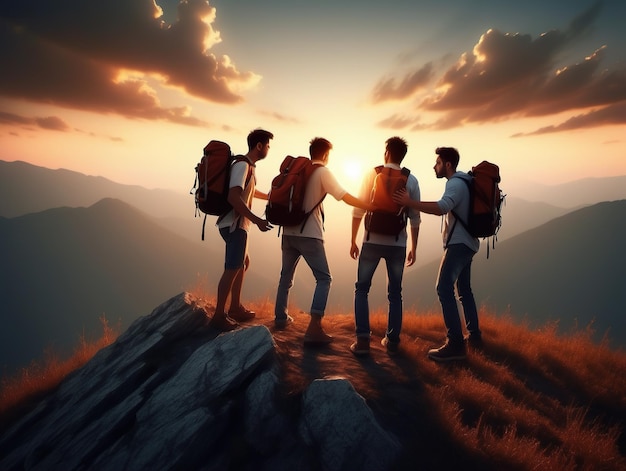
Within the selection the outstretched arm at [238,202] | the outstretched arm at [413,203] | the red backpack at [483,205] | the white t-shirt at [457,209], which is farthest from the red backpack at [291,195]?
the red backpack at [483,205]

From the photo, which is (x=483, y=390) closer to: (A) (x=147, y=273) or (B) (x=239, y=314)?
(B) (x=239, y=314)

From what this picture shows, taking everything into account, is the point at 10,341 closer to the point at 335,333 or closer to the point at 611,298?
the point at 335,333

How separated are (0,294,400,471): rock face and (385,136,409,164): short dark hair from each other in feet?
10.3

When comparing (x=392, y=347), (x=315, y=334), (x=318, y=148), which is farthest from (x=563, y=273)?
(x=318, y=148)

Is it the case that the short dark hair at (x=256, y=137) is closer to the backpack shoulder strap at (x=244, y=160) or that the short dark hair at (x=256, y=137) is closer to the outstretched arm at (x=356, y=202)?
the backpack shoulder strap at (x=244, y=160)

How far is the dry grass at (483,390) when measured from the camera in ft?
12.6

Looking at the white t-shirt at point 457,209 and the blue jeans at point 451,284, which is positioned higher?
the white t-shirt at point 457,209

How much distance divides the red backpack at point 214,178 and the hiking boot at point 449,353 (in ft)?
13.3

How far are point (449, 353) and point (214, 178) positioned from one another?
15.2ft

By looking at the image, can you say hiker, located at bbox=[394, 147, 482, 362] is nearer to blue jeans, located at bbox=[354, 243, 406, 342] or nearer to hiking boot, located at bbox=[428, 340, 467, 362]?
hiking boot, located at bbox=[428, 340, 467, 362]

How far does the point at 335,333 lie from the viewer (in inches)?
277

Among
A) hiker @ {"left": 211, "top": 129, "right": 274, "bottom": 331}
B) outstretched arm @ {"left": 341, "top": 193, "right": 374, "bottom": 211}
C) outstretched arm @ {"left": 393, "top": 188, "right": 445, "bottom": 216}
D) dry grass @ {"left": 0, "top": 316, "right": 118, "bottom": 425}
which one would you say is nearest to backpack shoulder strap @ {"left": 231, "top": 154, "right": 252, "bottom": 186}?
hiker @ {"left": 211, "top": 129, "right": 274, "bottom": 331}

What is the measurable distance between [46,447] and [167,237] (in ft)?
534

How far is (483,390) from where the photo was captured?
4.97m
